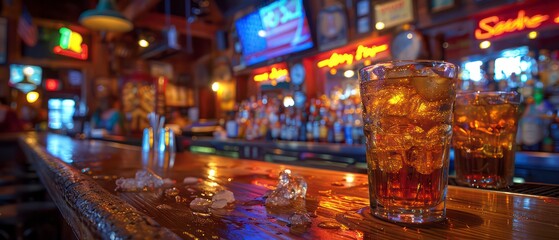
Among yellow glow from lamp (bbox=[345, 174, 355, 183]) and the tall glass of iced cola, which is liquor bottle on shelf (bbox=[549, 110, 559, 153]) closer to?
yellow glow from lamp (bbox=[345, 174, 355, 183])

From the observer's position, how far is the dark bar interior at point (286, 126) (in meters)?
0.51

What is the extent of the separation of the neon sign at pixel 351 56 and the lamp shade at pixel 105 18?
88.4 inches

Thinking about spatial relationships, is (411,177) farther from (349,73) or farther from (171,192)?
(349,73)

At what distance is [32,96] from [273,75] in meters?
8.13

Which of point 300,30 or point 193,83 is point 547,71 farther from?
point 193,83

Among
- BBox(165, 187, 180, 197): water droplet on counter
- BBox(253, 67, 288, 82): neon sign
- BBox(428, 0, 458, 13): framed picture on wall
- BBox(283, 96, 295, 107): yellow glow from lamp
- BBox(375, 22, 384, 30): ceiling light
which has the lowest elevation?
BBox(165, 187, 180, 197): water droplet on counter

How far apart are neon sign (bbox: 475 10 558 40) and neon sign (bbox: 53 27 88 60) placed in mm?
7649

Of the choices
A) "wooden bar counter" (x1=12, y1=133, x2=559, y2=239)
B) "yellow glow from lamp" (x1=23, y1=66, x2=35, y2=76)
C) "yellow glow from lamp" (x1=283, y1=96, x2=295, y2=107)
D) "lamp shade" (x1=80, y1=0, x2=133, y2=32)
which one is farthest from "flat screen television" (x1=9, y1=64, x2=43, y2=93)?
"wooden bar counter" (x1=12, y1=133, x2=559, y2=239)

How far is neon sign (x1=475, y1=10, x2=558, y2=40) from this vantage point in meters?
2.49

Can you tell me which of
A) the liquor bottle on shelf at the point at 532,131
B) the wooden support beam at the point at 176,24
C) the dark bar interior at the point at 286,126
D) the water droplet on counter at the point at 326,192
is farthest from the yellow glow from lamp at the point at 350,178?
the wooden support beam at the point at 176,24

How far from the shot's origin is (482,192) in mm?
685

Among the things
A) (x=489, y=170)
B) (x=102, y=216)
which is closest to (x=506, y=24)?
(x=489, y=170)

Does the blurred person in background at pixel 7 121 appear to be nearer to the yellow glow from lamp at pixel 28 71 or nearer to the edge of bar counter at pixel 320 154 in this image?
the yellow glow from lamp at pixel 28 71

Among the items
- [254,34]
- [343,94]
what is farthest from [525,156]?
[254,34]
